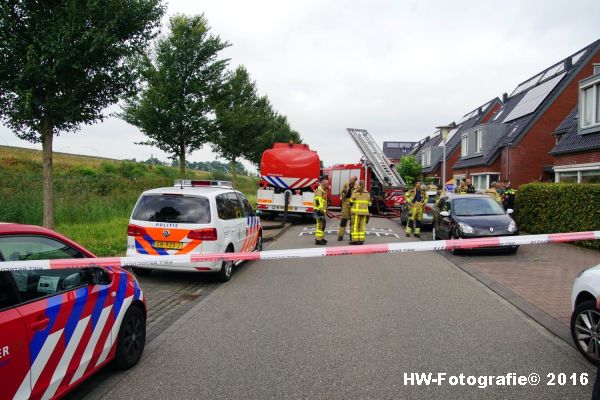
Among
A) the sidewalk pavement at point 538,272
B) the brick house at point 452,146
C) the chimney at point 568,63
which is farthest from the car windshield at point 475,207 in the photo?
the brick house at point 452,146

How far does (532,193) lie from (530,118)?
14.1 meters

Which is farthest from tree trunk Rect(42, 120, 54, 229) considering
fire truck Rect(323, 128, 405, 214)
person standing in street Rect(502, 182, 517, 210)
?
fire truck Rect(323, 128, 405, 214)

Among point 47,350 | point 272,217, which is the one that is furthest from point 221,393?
point 272,217

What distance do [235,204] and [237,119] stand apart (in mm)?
11475

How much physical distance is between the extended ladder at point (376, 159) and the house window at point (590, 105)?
8789mm

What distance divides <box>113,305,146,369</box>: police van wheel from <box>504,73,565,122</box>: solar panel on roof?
1126 inches

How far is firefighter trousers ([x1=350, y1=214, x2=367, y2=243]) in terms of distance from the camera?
482 inches

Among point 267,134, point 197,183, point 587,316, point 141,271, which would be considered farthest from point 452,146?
point 587,316

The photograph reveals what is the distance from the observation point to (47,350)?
10.4 ft

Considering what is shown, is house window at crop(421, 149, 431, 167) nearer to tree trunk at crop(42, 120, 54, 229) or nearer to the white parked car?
tree trunk at crop(42, 120, 54, 229)

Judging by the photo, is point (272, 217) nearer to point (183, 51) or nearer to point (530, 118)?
point (183, 51)

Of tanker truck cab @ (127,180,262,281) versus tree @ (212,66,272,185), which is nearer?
tanker truck cab @ (127,180,262,281)

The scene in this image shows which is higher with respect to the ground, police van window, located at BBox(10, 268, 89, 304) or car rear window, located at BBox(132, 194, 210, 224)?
car rear window, located at BBox(132, 194, 210, 224)

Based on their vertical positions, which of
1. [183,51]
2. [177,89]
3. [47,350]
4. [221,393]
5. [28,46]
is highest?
[183,51]
